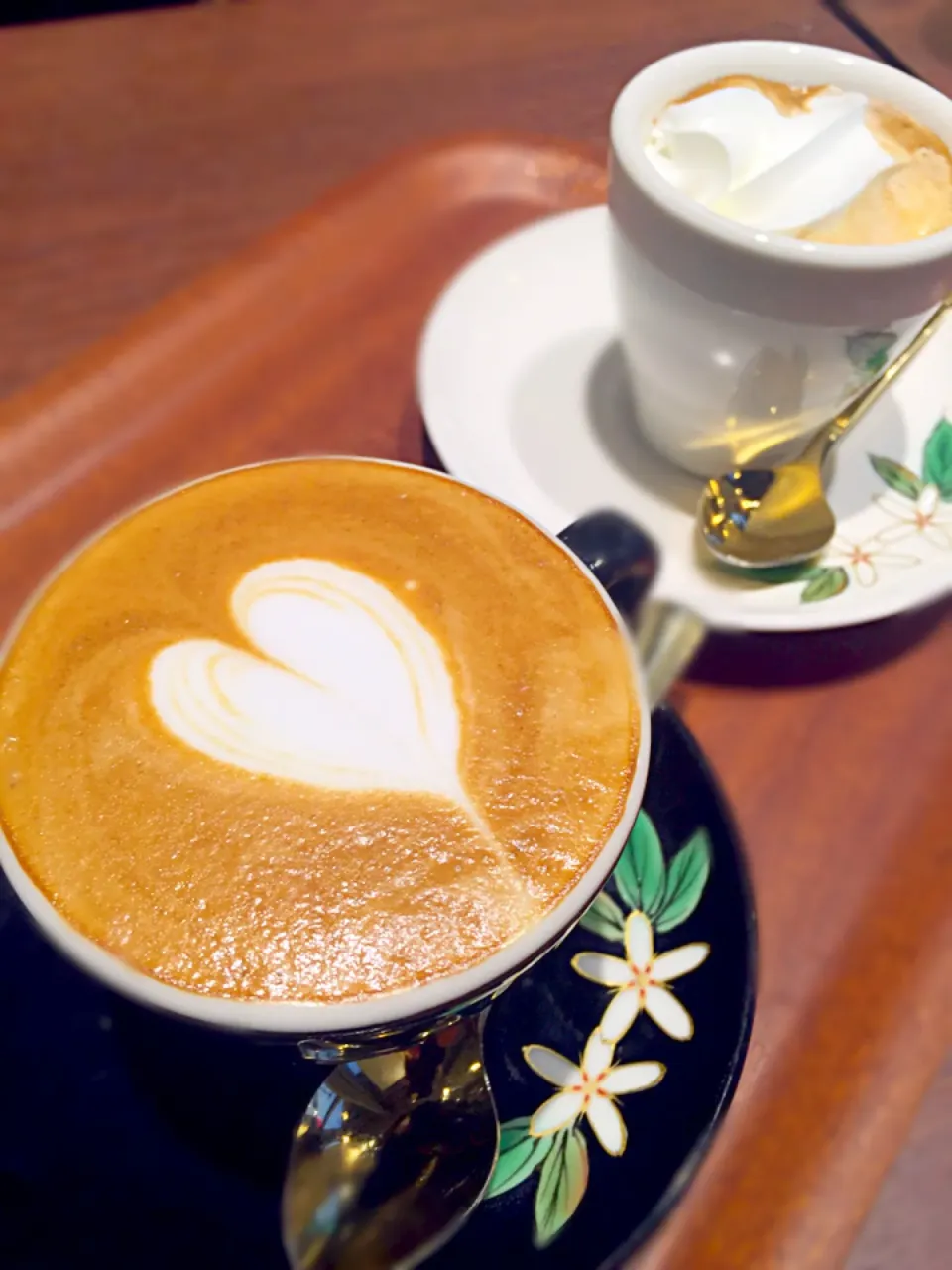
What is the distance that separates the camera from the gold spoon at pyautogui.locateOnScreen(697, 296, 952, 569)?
74 cm

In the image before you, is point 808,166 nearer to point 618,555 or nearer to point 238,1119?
point 618,555

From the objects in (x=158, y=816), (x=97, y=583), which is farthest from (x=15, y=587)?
(x=158, y=816)

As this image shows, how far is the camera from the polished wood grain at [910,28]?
1.21 m

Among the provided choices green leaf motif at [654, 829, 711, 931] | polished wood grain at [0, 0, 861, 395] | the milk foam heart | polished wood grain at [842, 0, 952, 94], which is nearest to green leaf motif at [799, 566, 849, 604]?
green leaf motif at [654, 829, 711, 931]

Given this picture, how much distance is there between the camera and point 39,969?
21.4 inches

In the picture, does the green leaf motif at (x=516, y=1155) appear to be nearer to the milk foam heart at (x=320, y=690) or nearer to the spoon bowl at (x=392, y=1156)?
the spoon bowl at (x=392, y=1156)

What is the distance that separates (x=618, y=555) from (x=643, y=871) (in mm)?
200

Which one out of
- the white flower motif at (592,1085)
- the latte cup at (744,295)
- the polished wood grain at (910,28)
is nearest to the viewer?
the white flower motif at (592,1085)

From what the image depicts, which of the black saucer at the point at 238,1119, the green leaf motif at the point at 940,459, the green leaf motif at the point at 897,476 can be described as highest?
the green leaf motif at the point at 940,459

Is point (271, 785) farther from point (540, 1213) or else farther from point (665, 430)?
point (665, 430)

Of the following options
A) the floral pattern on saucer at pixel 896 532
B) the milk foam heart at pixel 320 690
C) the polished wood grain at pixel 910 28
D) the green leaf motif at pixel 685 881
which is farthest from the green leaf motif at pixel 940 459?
the polished wood grain at pixel 910 28

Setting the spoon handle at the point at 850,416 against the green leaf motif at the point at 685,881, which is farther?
the spoon handle at the point at 850,416

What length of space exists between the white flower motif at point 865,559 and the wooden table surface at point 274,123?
0.05 m

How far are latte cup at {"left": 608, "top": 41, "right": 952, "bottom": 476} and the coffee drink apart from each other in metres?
0.02
